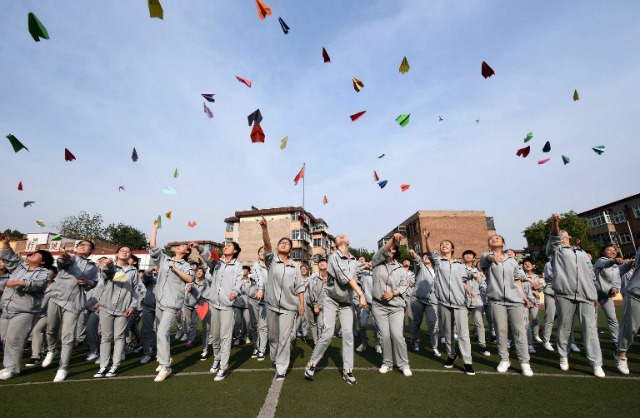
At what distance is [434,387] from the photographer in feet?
15.1

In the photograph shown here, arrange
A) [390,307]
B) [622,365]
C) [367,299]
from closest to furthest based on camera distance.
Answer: [622,365] → [390,307] → [367,299]

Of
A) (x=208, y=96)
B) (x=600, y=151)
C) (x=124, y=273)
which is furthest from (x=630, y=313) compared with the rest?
(x=208, y=96)

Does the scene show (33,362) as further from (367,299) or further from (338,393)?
(367,299)

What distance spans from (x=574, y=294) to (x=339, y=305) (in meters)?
3.98

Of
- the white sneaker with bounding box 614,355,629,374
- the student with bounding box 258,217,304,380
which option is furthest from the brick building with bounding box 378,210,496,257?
the student with bounding box 258,217,304,380

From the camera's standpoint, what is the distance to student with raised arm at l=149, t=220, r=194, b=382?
17.5 feet

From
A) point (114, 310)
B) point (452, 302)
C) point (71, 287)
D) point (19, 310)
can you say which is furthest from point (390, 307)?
point (19, 310)

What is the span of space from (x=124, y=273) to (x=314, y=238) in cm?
5339

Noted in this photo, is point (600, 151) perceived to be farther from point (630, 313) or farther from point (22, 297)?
point (22, 297)

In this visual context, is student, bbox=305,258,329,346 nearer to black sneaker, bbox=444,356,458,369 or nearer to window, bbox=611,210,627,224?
black sneaker, bbox=444,356,458,369

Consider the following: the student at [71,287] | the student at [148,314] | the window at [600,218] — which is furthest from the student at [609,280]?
the window at [600,218]

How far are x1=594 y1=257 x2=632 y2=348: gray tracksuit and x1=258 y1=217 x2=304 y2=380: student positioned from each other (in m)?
6.48

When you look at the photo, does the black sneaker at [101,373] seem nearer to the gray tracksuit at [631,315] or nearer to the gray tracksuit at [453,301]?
the gray tracksuit at [453,301]

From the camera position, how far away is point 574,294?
5.34 meters
